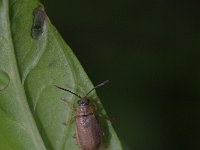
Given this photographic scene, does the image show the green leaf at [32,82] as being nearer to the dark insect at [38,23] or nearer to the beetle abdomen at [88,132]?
the dark insect at [38,23]

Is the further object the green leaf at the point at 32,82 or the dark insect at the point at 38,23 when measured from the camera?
the dark insect at the point at 38,23

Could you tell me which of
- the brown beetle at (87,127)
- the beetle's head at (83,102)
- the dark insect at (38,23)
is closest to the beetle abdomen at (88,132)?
the brown beetle at (87,127)

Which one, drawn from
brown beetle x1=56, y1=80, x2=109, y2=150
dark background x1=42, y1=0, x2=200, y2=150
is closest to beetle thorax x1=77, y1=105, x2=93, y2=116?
brown beetle x1=56, y1=80, x2=109, y2=150

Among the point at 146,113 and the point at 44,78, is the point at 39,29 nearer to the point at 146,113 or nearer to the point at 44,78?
the point at 44,78

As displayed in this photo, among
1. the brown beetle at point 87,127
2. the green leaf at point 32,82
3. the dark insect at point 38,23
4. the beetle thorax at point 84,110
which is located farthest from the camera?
the beetle thorax at point 84,110

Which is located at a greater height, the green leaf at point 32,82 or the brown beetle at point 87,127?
the green leaf at point 32,82

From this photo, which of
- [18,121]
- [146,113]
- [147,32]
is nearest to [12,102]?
[18,121]

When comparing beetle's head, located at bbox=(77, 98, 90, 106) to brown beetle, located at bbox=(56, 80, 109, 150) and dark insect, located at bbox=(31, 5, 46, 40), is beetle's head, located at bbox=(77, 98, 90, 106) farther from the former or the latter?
dark insect, located at bbox=(31, 5, 46, 40)
